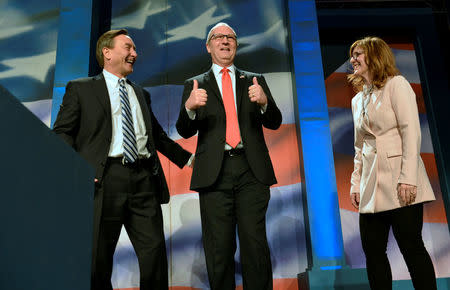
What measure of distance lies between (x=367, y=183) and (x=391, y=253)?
6.99ft

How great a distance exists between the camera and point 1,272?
72cm

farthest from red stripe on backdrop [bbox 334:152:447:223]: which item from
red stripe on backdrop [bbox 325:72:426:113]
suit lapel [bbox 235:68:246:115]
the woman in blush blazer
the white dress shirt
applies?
the white dress shirt

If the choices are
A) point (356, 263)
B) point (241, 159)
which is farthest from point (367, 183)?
point (356, 263)

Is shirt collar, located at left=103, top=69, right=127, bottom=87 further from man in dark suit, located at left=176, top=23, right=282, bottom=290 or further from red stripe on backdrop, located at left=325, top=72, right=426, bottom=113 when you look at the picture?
red stripe on backdrop, located at left=325, top=72, right=426, bottom=113

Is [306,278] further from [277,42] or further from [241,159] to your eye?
[277,42]

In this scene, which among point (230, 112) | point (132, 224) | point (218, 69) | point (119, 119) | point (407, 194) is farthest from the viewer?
point (218, 69)

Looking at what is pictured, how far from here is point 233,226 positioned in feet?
7.59

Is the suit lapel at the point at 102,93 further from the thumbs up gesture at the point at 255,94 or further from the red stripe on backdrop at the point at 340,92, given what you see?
the red stripe on backdrop at the point at 340,92

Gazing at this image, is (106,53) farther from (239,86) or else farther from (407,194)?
(407,194)

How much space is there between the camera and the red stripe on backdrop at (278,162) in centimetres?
361

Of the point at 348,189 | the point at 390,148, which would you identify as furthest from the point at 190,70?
the point at 390,148

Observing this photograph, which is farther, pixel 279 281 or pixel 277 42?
pixel 277 42

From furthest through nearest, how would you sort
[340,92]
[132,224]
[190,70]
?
[340,92] < [190,70] < [132,224]

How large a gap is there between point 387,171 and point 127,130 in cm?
126
